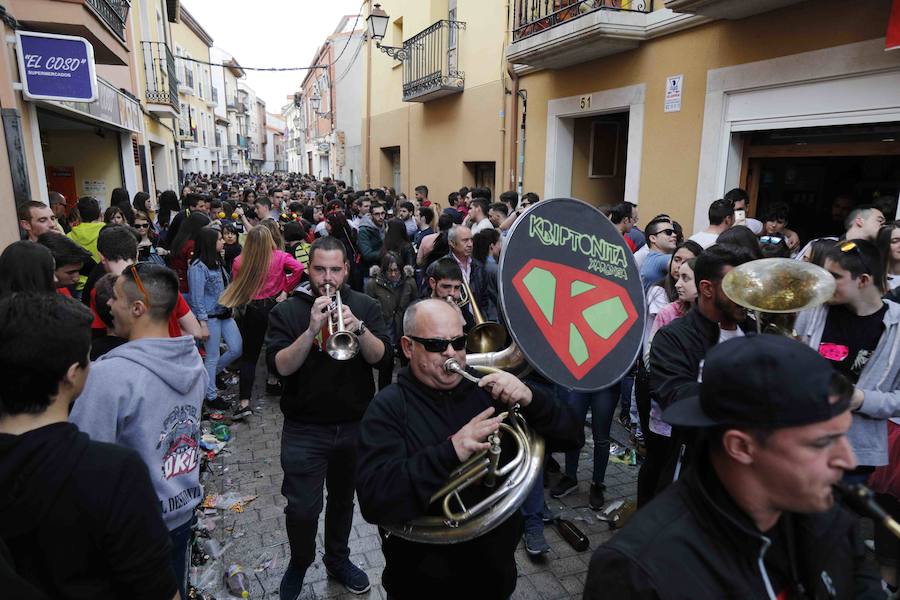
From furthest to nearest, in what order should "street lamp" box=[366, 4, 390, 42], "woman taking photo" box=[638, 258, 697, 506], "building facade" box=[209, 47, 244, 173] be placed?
1. "building facade" box=[209, 47, 244, 173]
2. "street lamp" box=[366, 4, 390, 42]
3. "woman taking photo" box=[638, 258, 697, 506]

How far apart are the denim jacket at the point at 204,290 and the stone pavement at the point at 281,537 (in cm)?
140

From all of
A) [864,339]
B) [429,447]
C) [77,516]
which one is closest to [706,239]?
[864,339]

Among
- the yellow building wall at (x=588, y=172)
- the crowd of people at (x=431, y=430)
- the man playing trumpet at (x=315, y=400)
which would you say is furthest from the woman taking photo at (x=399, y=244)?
the yellow building wall at (x=588, y=172)

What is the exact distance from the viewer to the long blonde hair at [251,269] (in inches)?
214

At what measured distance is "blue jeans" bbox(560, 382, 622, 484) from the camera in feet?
13.4

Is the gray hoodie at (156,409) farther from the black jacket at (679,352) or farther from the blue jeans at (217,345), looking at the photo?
the blue jeans at (217,345)

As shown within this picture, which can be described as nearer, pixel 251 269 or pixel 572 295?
pixel 572 295

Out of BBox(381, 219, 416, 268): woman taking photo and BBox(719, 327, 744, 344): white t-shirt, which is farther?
BBox(381, 219, 416, 268): woman taking photo

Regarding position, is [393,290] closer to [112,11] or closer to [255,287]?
[255,287]

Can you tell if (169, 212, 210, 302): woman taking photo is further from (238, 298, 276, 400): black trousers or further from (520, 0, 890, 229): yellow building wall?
(520, 0, 890, 229): yellow building wall

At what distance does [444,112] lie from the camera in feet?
48.4

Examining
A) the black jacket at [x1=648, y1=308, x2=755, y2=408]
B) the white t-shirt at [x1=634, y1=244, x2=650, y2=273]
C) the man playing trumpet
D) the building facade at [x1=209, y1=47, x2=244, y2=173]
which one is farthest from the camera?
the building facade at [x1=209, y1=47, x2=244, y2=173]

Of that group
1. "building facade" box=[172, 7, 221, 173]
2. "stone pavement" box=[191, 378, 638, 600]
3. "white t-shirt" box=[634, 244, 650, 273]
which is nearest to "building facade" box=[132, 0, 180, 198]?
"building facade" box=[172, 7, 221, 173]

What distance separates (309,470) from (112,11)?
885 cm
